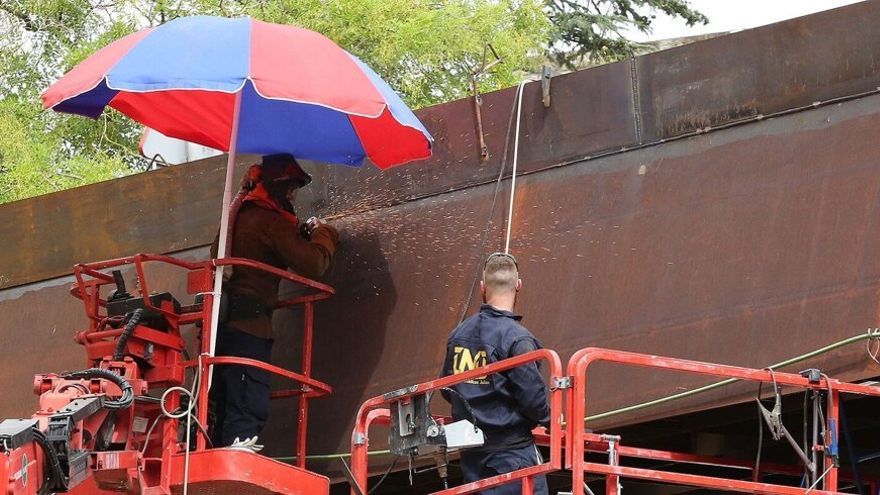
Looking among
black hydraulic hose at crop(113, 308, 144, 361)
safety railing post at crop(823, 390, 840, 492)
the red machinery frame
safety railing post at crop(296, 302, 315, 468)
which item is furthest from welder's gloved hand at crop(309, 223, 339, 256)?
safety railing post at crop(823, 390, 840, 492)

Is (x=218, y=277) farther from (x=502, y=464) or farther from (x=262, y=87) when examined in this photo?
(x=502, y=464)

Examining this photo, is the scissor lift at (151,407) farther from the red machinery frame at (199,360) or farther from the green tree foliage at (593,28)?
the green tree foliage at (593,28)

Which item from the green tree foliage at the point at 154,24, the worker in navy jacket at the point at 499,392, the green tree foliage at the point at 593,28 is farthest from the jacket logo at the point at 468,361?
the green tree foliage at the point at 593,28

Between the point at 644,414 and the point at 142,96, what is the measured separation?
3615 mm

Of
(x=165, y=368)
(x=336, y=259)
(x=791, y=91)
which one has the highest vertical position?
(x=791, y=91)

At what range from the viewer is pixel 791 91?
7.57 m

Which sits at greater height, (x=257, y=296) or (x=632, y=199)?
(x=632, y=199)

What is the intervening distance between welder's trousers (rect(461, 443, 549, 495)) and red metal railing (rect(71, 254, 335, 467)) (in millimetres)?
1432

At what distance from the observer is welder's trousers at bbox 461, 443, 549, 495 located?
6.49 metres

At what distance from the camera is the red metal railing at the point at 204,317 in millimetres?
7688

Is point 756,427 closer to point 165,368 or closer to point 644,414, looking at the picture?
point 644,414

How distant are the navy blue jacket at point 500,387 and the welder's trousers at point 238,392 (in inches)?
61.3

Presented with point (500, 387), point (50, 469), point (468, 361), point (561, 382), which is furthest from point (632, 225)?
point (50, 469)

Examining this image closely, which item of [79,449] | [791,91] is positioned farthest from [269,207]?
[791,91]
